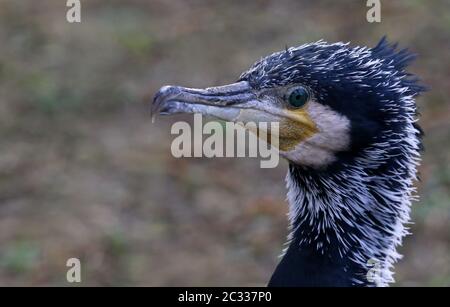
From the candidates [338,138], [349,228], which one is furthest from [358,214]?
[338,138]

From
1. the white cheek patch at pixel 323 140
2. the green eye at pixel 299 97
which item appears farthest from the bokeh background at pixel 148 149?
the green eye at pixel 299 97

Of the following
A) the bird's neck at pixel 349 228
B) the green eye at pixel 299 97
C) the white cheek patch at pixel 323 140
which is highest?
the green eye at pixel 299 97

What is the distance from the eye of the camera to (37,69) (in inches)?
355

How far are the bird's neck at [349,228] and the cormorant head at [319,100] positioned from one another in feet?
0.38

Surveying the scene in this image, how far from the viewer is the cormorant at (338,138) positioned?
4152 millimetres

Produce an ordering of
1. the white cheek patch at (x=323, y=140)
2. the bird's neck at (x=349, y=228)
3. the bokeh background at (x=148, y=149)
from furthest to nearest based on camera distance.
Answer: the bokeh background at (x=148, y=149), the bird's neck at (x=349, y=228), the white cheek patch at (x=323, y=140)

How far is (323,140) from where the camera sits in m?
4.18

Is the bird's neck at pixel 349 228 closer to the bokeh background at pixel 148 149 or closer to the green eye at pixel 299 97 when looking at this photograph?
the green eye at pixel 299 97

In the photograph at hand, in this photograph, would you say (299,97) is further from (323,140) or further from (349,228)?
(349,228)

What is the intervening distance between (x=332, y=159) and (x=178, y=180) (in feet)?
11.9
